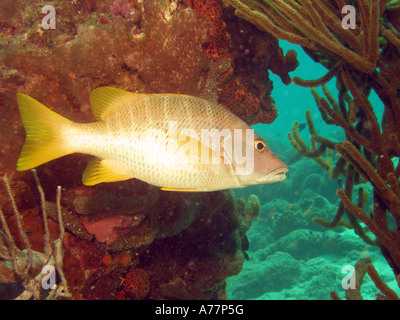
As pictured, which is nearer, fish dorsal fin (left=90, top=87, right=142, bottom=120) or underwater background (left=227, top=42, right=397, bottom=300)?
fish dorsal fin (left=90, top=87, right=142, bottom=120)

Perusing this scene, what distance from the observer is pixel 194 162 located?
1.97 metres

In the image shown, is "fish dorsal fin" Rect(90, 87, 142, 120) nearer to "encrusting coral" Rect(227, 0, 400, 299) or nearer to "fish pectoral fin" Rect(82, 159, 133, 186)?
"fish pectoral fin" Rect(82, 159, 133, 186)

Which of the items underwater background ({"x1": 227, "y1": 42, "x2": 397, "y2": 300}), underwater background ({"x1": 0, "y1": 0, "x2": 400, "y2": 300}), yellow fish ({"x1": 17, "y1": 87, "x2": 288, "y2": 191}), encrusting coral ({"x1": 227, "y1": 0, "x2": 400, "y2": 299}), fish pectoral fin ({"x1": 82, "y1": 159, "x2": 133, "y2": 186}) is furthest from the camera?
underwater background ({"x1": 227, "y1": 42, "x2": 397, "y2": 300})

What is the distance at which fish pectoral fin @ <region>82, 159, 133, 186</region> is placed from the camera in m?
2.07

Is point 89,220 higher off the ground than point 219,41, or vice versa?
point 219,41

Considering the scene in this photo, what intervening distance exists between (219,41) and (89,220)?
280 centimetres

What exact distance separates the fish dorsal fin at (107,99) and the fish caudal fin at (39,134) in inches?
11.0

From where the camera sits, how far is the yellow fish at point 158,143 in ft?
6.45

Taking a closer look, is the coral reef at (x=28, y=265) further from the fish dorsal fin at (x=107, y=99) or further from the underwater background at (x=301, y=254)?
the underwater background at (x=301, y=254)

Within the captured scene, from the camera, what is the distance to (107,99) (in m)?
2.17

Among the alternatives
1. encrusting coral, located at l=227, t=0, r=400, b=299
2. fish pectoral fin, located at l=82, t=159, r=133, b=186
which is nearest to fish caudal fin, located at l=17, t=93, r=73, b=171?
fish pectoral fin, located at l=82, t=159, r=133, b=186

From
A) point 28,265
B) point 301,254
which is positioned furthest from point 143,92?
point 301,254

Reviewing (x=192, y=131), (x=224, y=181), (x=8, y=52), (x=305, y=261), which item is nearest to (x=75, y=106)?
(x=8, y=52)
